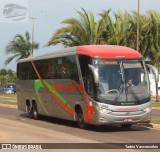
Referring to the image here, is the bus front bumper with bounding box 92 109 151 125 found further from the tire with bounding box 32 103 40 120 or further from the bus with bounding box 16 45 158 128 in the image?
the tire with bounding box 32 103 40 120

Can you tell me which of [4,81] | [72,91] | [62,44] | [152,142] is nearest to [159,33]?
[62,44]

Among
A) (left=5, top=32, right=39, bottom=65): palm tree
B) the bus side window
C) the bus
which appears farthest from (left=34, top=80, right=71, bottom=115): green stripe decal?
(left=5, top=32, right=39, bottom=65): palm tree

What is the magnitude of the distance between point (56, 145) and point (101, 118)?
542 cm

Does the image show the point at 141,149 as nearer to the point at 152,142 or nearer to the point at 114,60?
the point at 152,142

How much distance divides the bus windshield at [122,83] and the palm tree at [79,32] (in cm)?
2339

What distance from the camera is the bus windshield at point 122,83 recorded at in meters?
17.5

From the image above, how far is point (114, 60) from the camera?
18016 mm

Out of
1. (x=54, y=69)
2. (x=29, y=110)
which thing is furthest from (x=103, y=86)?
(x=29, y=110)

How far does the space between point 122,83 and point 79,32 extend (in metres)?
24.5

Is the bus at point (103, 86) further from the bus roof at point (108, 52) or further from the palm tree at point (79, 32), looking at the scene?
the palm tree at point (79, 32)

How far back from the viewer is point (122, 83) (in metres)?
17.6

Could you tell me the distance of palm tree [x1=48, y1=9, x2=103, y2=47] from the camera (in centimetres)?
4141

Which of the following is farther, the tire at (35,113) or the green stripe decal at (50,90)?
the tire at (35,113)

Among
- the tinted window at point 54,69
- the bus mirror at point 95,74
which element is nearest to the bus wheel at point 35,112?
the tinted window at point 54,69
